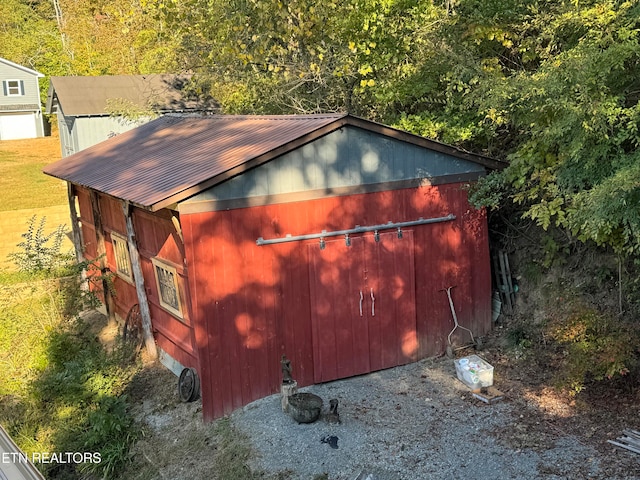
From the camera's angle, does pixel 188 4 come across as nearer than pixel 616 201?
No

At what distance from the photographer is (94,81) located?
2770 cm

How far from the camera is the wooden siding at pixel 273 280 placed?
8406 mm

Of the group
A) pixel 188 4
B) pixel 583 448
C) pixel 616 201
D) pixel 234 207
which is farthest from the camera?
pixel 188 4

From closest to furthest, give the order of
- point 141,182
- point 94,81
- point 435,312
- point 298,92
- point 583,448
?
point 583,448 → point 141,182 → point 435,312 → point 298,92 → point 94,81

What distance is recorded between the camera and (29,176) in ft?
115

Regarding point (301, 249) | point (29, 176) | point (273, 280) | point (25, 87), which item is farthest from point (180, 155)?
point (25, 87)

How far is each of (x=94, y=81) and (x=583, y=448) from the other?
26100 millimetres

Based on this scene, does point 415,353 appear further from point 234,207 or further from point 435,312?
point 234,207

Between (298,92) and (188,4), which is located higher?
(188,4)

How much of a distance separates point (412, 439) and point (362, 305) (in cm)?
235

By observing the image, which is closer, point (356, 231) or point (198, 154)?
point (356, 231)

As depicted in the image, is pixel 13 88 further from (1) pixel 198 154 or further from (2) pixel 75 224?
(1) pixel 198 154

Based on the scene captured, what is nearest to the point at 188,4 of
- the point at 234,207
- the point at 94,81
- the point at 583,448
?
the point at 234,207

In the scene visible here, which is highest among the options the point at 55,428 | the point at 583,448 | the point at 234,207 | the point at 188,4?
the point at 188,4
